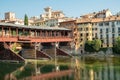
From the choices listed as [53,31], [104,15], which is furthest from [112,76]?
[104,15]

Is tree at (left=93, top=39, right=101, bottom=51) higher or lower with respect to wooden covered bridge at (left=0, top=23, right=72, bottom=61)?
lower

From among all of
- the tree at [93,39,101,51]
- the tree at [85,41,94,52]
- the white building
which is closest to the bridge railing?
the tree at [85,41,94,52]

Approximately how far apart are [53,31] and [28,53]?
14462 mm

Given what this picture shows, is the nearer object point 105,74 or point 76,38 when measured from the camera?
point 105,74

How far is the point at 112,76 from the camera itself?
38000 millimetres

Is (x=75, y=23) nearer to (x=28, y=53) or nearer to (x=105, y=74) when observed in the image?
(x=28, y=53)

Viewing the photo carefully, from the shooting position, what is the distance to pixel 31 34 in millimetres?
76500

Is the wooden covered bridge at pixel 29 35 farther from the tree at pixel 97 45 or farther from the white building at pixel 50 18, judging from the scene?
the white building at pixel 50 18

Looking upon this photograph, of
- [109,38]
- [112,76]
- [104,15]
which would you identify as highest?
[104,15]

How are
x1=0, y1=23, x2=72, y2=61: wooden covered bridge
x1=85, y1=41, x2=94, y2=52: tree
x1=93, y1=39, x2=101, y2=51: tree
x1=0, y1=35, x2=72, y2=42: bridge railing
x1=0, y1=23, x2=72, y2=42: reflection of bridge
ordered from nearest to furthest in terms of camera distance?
x1=0, y1=23, x2=72, y2=61: wooden covered bridge < x1=0, y1=35, x2=72, y2=42: bridge railing < x1=0, y1=23, x2=72, y2=42: reflection of bridge < x1=93, y1=39, x2=101, y2=51: tree < x1=85, y1=41, x2=94, y2=52: tree

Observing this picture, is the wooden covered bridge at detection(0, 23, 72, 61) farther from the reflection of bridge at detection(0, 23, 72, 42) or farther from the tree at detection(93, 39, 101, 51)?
the tree at detection(93, 39, 101, 51)

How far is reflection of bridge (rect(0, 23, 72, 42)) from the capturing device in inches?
2438

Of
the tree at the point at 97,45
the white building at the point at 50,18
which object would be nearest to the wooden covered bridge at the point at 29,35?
the tree at the point at 97,45

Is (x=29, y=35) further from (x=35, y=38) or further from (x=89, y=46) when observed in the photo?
(x=89, y=46)
